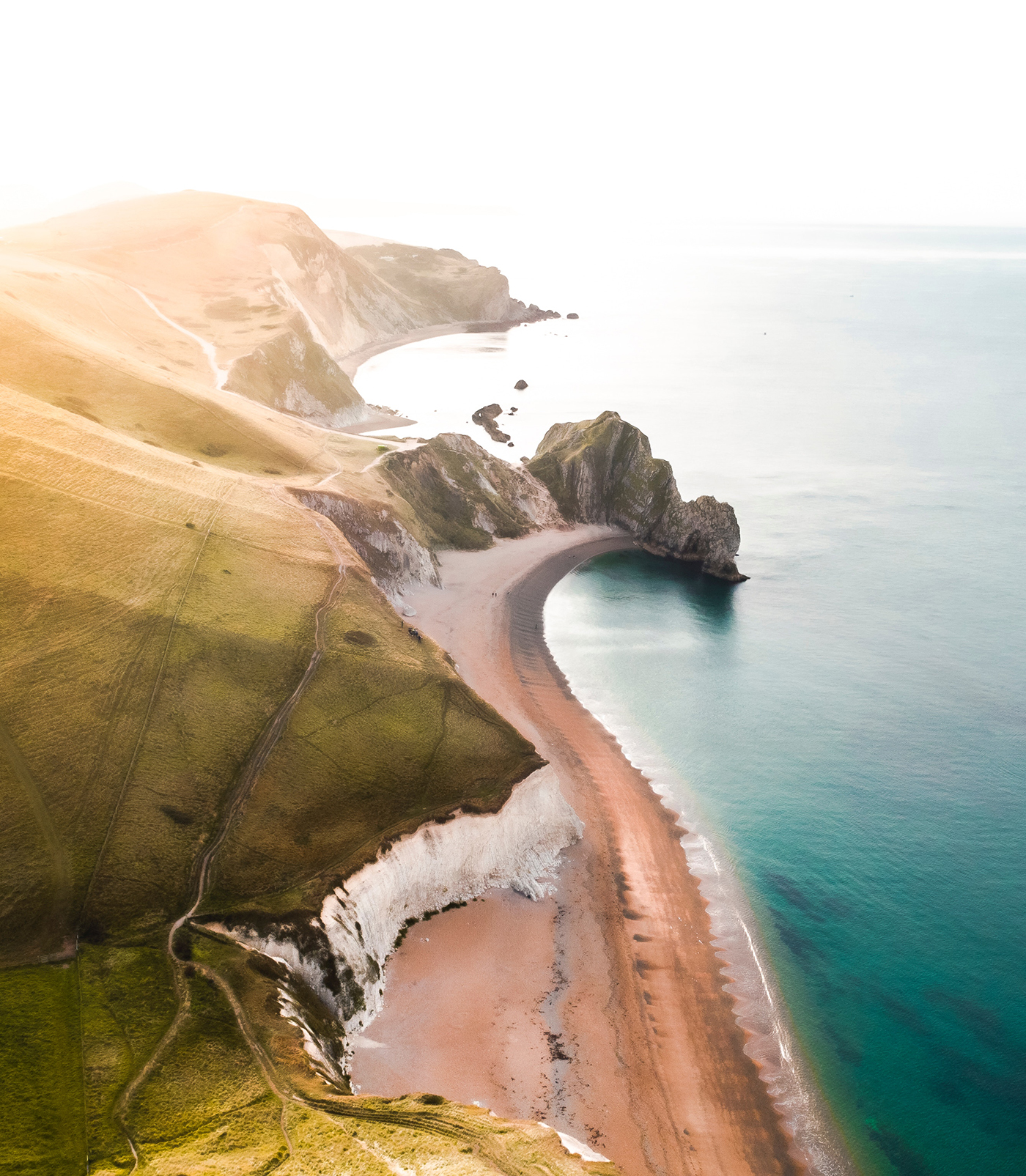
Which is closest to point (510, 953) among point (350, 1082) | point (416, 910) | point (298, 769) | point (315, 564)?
point (416, 910)

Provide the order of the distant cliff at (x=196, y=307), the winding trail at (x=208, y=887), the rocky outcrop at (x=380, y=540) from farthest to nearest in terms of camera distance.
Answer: the distant cliff at (x=196, y=307) → the rocky outcrop at (x=380, y=540) → the winding trail at (x=208, y=887)

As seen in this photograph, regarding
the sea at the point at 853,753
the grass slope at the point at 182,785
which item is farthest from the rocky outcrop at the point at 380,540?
the sea at the point at 853,753

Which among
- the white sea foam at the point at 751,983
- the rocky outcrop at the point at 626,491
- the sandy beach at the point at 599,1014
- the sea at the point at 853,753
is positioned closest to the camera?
the sandy beach at the point at 599,1014

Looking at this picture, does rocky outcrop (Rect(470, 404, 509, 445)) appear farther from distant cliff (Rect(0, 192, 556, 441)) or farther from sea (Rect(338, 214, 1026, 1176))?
distant cliff (Rect(0, 192, 556, 441))

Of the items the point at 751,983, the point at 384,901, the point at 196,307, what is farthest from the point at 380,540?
the point at 196,307

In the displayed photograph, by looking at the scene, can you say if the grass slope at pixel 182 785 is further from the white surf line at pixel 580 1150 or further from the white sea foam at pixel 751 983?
the white sea foam at pixel 751 983
